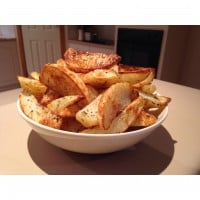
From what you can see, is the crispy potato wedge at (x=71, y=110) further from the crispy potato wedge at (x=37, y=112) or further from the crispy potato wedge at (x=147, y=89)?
the crispy potato wedge at (x=147, y=89)

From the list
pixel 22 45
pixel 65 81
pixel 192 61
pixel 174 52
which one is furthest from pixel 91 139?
pixel 22 45

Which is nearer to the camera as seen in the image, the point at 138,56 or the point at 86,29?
the point at 138,56

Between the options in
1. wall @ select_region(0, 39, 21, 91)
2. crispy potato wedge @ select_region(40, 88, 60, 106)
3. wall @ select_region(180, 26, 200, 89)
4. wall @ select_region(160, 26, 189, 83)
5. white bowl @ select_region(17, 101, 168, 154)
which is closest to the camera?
white bowl @ select_region(17, 101, 168, 154)

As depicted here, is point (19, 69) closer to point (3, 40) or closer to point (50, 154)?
point (3, 40)

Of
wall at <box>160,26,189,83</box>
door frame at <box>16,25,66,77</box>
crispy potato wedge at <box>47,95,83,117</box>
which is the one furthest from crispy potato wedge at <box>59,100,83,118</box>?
door frame at <box>16,25,66,77</box>

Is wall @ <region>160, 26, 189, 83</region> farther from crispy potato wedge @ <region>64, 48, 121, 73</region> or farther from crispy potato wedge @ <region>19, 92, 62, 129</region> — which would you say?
crispy potato wedge @ <region>19, 92, 62, 129</region>

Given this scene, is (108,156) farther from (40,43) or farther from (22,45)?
(22,45)
